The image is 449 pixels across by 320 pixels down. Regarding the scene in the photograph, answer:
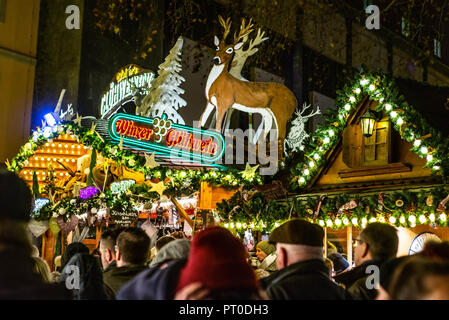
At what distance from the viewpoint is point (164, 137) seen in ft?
32.4

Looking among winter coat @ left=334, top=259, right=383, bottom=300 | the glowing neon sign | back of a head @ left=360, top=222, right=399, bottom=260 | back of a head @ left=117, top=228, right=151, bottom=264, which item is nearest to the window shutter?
the glowing neon sign

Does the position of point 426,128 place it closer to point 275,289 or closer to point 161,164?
point 161,164

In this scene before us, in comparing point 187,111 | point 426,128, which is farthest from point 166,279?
point 187,111

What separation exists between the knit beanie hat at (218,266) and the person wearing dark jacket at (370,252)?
6.71 ft

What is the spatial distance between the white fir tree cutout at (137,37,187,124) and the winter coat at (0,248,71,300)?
1364cm

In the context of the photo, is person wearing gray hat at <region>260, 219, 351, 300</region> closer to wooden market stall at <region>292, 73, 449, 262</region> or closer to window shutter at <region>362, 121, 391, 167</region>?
wooden market stall at <region>292, 73, 449, 262</region>

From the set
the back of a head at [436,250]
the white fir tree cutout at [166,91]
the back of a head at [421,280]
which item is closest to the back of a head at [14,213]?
the back of a head at [421,280]

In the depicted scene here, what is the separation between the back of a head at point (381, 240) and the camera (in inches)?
172

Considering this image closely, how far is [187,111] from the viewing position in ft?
58.4

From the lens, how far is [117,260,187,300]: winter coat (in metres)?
2.70

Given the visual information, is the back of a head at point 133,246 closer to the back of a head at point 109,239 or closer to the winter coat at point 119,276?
the winter coat at point 119,276

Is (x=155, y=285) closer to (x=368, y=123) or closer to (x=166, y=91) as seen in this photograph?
(x=368, y=123)

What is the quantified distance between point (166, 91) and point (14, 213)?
1395 centimetres

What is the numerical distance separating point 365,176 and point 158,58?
11.0 meters
